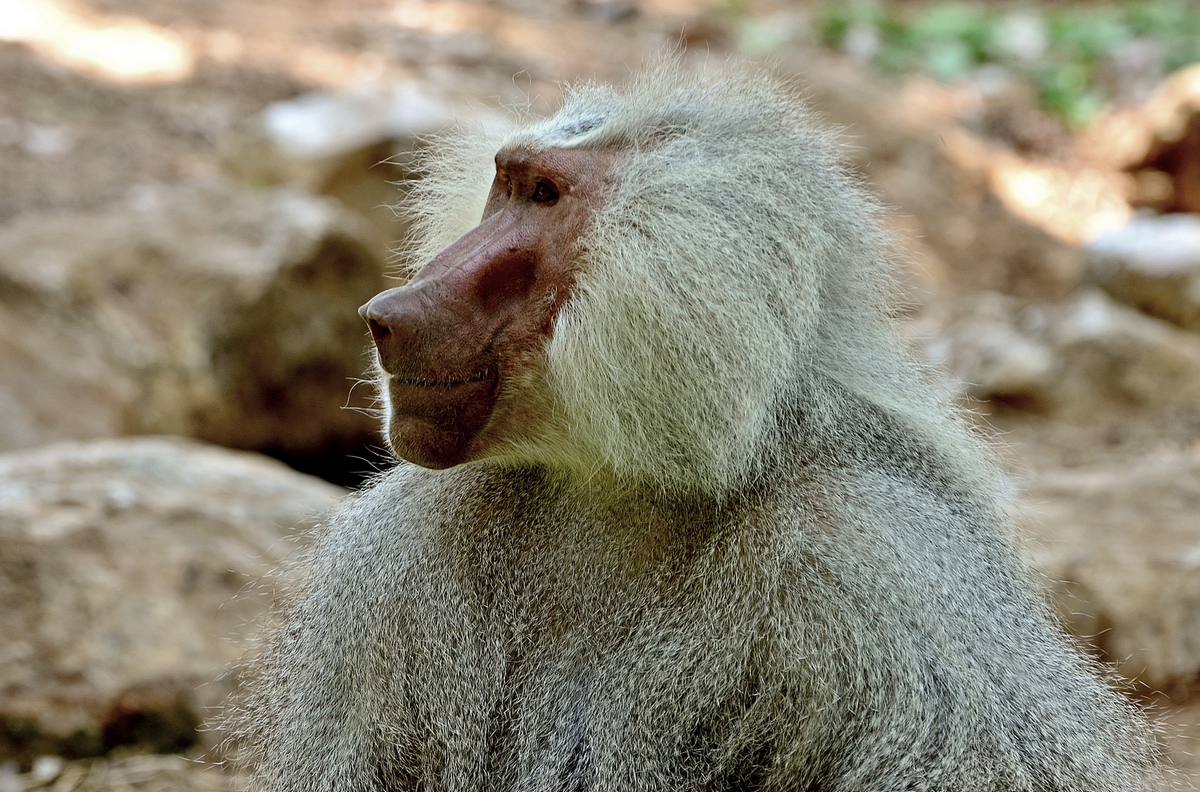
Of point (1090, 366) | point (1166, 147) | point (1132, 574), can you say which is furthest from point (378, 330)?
point (1166, 147)

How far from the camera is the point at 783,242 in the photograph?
2.34 metres

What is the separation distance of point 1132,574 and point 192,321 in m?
3.99

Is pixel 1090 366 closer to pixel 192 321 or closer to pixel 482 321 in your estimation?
pixel 192 321

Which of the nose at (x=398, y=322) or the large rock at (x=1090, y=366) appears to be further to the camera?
the large rock at (x=1090, y=366)

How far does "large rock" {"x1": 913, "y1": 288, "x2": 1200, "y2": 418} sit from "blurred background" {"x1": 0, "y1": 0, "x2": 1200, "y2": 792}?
0.06 feet

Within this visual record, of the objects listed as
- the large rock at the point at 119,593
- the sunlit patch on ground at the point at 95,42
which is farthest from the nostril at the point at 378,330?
the sunlit patch on ground at the point at 95,42

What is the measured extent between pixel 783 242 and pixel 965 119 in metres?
8.84

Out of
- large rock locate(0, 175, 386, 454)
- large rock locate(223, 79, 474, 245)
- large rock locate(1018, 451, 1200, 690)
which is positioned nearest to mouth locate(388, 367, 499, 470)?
large rock locate(1018, 451, 1200, 690)

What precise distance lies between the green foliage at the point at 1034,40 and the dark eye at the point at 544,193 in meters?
9.15

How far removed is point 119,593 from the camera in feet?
12.3

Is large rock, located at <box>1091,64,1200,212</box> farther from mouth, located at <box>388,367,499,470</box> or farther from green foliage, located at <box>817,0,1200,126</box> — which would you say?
mouth, located at <box>388,367,499,470</box>

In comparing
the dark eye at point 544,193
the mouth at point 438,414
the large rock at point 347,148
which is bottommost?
the large rock at point 347,148

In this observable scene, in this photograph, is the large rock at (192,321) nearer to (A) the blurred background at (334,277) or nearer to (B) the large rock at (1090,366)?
(A) the blurred background at (334,277)

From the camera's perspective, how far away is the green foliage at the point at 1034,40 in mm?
11109
